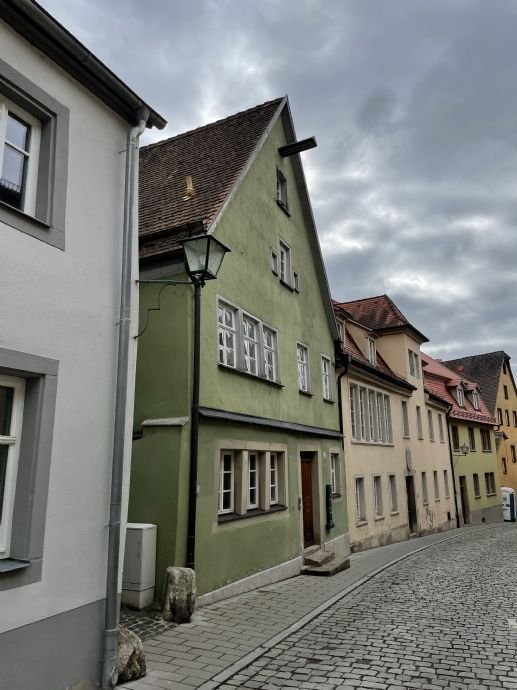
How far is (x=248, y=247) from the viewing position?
39.2ft

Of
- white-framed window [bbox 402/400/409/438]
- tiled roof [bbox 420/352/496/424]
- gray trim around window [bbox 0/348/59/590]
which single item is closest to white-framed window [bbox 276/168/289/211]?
gray trim around window [bbox 0/348/59/590]

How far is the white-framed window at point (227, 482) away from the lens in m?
9.97

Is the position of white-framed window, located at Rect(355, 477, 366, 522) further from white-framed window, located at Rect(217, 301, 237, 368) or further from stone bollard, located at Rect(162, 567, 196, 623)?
stone bollard, located at Rect(162, 567, 196, 623)

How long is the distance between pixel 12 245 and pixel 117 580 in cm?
350

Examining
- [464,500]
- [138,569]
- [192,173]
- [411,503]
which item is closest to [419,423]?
[411,503]

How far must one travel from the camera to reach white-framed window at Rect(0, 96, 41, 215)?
208 inches

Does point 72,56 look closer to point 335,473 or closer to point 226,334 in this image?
point 226,334

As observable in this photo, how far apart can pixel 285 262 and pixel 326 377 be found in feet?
13.9

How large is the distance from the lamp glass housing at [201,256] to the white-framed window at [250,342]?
4316 millimetres

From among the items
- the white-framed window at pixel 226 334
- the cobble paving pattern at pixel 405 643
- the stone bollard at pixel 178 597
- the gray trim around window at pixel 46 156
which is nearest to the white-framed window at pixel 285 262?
the white-framed window at pixel 226 334

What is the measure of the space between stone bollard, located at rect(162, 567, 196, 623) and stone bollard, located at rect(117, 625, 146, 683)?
1.84 m

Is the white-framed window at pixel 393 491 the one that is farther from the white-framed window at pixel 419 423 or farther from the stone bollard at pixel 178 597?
the stone bollard at pixel 178 597

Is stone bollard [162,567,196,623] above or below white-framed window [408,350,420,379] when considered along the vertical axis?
below

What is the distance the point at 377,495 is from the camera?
67.8ft
